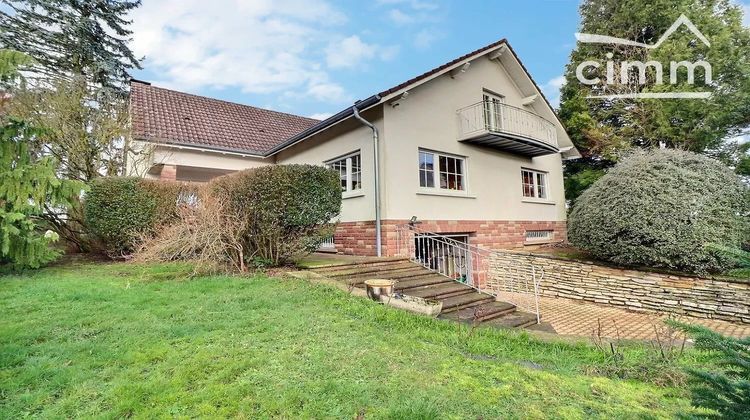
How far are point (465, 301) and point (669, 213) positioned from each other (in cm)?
535

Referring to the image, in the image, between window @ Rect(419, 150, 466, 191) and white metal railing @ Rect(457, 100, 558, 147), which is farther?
white metal railing @ Rect(457, 100, 558, 147)

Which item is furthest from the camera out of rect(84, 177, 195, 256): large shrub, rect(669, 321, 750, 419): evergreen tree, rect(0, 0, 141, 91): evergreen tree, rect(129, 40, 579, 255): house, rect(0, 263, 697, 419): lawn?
rect(0, 0, 141, 91): evergreen tree

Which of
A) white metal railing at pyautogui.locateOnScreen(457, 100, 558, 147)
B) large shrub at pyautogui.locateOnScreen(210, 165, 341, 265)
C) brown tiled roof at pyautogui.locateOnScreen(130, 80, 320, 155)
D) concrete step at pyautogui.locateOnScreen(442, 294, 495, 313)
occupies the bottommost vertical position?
concrete step at pyautogui.locateOnScreen(442, 294, 495, 313)

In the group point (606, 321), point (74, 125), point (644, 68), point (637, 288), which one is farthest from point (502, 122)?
point (74, 125)

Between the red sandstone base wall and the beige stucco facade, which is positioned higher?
the beige stucco facade

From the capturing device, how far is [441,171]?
1059cm

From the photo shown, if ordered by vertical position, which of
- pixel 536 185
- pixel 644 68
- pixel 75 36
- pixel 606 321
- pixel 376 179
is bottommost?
pixel 606 321

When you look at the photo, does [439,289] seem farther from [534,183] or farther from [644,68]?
[644,68]

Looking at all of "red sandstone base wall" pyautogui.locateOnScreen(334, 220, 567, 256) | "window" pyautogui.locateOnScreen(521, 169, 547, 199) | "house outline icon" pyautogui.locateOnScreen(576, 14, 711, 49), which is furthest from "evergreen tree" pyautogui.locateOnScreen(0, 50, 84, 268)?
"house outline icon" pyautogui.locateOnScreen(576, 14, 711, 49)

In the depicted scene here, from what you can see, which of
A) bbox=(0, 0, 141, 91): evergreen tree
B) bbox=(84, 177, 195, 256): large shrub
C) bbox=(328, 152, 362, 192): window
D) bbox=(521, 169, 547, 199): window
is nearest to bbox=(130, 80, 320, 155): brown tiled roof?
bbox=(84, 177, 195, 256): large shrub

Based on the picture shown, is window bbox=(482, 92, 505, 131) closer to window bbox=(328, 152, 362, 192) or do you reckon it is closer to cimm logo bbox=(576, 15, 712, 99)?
window bbox=(328, 152, 362, 192)

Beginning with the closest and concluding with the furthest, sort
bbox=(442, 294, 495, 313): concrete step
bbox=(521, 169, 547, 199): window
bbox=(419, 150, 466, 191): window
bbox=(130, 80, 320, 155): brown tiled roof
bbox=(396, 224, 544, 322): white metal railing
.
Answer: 1. bbox=(442, 294, 495, 313): concrete step
2. bbox=(396, 224, 544, 322): white metal railing
3. bbox=(419, 150, 466, 191): window
4. bbox=(130, 80, 320, 155): brown tiled roof
5. bbox=(521, 169, 547, 199): window

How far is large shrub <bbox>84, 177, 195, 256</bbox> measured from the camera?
8688mm

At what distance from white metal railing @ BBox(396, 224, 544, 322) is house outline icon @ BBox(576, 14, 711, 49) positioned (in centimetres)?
1113
